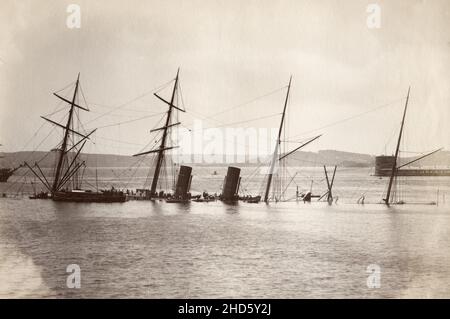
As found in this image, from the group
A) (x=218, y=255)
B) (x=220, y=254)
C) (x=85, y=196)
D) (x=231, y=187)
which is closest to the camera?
(x=218, y=255)

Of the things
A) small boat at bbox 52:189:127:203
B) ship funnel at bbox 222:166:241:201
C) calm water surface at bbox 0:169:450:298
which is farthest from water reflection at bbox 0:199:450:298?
ship funnel at bbox 222:166:241:201

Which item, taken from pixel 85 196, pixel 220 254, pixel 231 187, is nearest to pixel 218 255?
pixel 220 254

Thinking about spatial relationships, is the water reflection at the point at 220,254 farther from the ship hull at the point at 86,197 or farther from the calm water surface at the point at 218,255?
the ship hull at the point at 86,197

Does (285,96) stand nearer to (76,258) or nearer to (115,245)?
(115,245)

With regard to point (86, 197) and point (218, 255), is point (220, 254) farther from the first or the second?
point (86, 197)

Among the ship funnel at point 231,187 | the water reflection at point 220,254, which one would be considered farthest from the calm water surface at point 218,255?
the ship funnel at point 231,187
